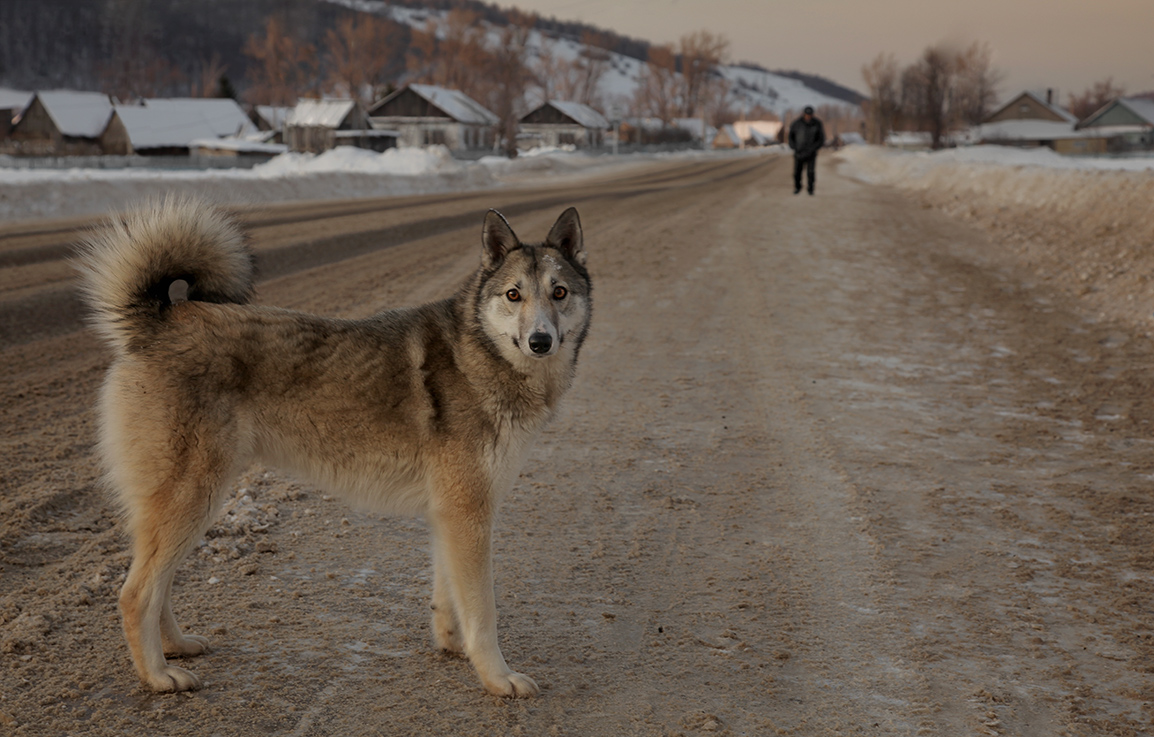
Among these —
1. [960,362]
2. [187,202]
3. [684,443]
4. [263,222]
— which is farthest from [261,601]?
[263,222]

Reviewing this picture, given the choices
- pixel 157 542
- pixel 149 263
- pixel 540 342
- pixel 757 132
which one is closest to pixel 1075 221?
pixel 540 342

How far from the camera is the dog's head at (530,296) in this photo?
3771mm

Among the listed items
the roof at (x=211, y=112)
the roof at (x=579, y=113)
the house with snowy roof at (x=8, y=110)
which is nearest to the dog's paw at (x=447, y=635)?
the roof at (x=211, y=112)

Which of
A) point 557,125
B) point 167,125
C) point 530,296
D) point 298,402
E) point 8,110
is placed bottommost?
point 298,402

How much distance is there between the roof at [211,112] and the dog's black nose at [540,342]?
241ft

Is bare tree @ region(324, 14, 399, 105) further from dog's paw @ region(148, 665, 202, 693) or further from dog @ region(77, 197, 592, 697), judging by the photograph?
dog's paw @ region(148, 665, 202, 693)

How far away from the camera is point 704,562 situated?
4781mm

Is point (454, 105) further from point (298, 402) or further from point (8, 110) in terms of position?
point (298, 402)

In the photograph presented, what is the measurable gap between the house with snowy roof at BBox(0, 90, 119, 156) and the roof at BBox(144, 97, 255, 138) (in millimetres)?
3720

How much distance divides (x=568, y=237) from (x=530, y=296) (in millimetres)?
539

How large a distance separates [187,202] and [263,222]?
15.8m

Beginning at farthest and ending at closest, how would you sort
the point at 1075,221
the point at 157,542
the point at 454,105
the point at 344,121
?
the point at 454,105 → the point at 344,121 → the point at 1075,221 → the point at 157,542

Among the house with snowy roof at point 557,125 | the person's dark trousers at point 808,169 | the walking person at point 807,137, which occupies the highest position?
the house with snowy roof at point 557,125

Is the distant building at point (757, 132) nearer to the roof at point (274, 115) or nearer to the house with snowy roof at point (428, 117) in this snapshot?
the roof at point (274, 115)
